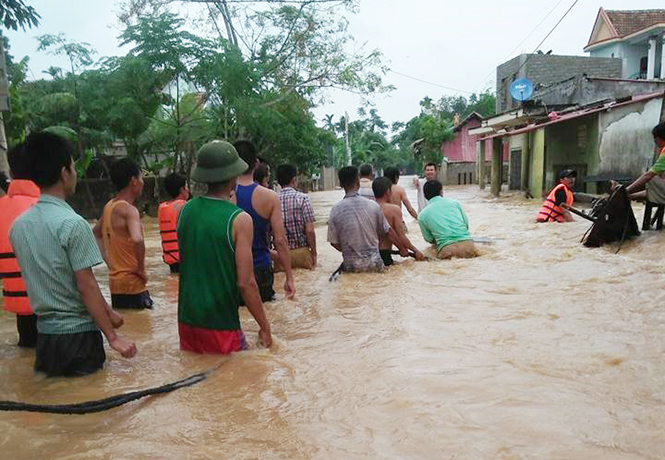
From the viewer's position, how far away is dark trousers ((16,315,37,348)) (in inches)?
160

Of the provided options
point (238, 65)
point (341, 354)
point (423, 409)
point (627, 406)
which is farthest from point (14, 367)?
point (238, 65)

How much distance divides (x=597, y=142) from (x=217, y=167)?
15903 mm

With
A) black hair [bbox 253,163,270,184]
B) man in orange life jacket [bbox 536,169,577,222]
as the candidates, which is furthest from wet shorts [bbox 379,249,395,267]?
man in orange life jacket [bbox 536,169,577,222]

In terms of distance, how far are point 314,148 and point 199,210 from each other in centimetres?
2384

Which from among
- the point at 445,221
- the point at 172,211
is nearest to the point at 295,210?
the point at 172,211

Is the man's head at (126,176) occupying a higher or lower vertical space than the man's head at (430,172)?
higher

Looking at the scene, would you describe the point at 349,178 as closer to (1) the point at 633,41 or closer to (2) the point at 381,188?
(2) the point at 381,188

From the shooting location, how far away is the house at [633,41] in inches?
1037

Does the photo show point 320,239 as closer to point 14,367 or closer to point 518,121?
point 14,367

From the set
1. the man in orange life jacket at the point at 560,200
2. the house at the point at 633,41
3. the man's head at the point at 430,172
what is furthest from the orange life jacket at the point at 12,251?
the house at the point at 633,41

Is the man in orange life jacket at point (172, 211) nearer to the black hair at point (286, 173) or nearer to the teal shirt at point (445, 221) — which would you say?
the black hair at point (286, 173)

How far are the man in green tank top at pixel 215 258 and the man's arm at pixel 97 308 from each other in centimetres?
46

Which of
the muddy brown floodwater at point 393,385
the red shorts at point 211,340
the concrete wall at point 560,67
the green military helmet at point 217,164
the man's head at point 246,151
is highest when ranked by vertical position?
the concrete wall at point 560,67

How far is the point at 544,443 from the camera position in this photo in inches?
96.9
